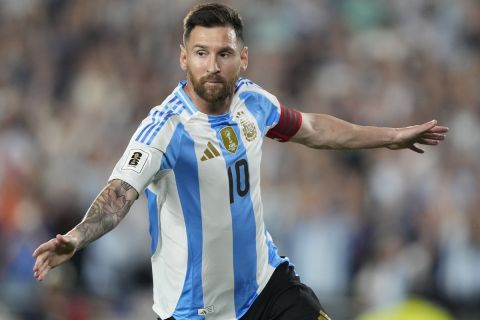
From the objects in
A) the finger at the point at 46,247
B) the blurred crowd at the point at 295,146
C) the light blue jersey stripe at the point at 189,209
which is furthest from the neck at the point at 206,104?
the blurred crowd at the point at 295,146

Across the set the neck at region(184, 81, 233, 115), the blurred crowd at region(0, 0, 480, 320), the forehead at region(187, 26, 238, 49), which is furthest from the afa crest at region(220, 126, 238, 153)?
the blurred crowd at region(0, 0, 480, 320)

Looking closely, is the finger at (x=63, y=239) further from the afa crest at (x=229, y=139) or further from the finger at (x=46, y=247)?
the afa crest at (x=229, y=139)

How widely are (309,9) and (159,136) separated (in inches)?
326

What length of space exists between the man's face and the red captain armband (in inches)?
23.9

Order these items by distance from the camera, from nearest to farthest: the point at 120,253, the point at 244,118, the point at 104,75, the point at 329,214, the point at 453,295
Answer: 1. the point at 244,118
2. the point at 453,295
3. the point at 329,214
4. the point at 120,253
5. the point at 104,75

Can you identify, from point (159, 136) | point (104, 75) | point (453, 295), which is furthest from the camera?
point (104, 75)

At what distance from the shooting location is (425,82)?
39.8 ft

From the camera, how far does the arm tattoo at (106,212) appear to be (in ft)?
16.9

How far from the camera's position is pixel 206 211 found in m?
5.85

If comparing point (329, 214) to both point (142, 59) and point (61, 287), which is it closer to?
point (61, 287)

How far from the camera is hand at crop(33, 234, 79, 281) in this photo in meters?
4.77

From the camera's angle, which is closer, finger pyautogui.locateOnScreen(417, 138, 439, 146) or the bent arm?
the bent arm

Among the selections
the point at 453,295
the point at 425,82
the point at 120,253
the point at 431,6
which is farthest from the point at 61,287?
the point at 431,6

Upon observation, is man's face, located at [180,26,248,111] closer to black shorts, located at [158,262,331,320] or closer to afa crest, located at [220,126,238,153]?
afa crest, located at [220,126,238,153]
